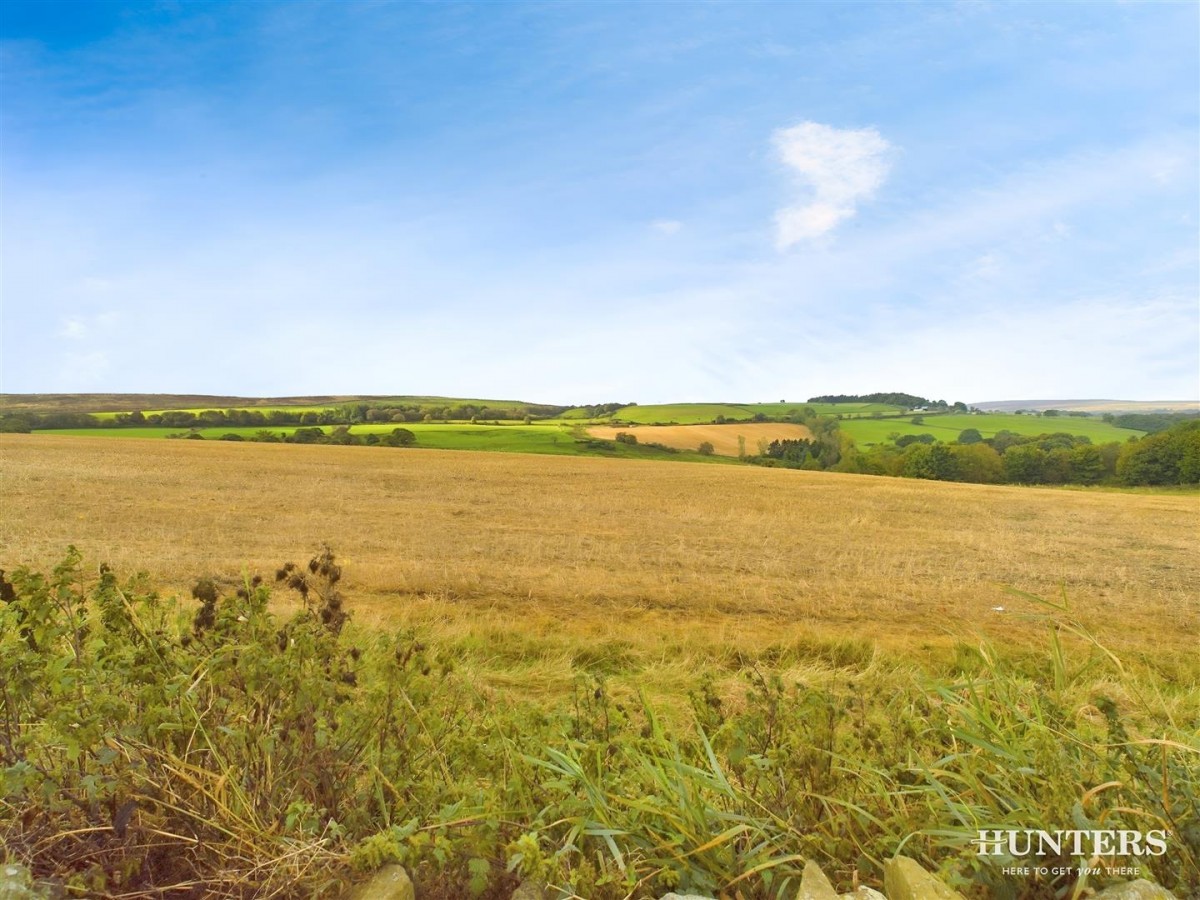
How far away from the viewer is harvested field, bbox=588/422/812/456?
63219 millimetres

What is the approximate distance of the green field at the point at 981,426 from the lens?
6719 centimetres

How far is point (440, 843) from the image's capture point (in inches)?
79.8

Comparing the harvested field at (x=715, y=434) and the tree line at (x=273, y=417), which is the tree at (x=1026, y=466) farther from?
the tree line at (x=273, y=417)

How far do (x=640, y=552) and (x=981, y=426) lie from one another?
70.1 metres

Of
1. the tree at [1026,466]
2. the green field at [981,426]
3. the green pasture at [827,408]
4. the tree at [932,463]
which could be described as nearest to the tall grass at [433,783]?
the tree at [932,463]

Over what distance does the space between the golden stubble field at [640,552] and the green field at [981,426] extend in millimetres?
33595

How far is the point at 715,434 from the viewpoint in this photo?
66.6 metres

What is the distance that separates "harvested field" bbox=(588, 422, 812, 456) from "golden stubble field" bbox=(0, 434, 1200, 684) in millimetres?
27423

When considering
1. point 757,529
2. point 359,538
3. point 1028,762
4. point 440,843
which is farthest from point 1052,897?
point 757,529

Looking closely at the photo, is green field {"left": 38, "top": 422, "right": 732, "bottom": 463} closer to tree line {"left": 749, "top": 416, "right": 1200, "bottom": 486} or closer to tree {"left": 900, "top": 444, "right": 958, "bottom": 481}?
tree line {"left": 749, "top": 416, "right": 1200, "bottom": 486}

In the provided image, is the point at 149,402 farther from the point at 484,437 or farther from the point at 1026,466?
the point at 1026,466

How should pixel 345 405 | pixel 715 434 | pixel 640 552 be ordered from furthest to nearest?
1. pixel 345 405
2. pixel 715 434
3. pixel 640 552

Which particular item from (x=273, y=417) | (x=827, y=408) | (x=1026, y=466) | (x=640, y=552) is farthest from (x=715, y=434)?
(x=273, y=417)

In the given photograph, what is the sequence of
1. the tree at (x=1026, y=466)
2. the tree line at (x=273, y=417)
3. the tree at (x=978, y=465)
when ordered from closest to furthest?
the tree at (x=1026, y=466), the tree at (x=978, y=465), the tree line at (x=273, y=417)
